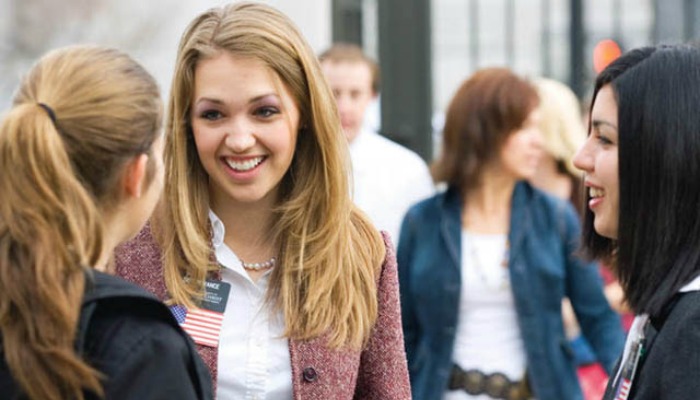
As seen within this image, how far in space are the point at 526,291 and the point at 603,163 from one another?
226cm

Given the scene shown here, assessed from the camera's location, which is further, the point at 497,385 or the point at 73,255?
the point at 497,385

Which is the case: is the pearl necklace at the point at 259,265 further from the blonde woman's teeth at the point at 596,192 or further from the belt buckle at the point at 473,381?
the belt buckle at the point at 473,381

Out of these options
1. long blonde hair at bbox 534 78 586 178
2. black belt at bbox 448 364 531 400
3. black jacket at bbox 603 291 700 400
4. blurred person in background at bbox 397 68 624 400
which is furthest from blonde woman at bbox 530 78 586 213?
black jacket at bbox 603 291 700 400

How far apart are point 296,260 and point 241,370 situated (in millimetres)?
284

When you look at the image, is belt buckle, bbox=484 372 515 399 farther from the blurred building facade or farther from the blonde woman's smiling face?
the blonde woman's smiling face

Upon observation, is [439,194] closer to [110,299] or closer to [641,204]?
[641,204]

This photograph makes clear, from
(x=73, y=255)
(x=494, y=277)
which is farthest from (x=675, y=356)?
(x=494, y=277)

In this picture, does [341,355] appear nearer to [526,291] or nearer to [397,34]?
[526,291]

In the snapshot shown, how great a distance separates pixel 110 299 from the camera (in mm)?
2340

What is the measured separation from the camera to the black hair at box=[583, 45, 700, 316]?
2.85 meters

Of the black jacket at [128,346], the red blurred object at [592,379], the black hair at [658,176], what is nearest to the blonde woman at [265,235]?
the black hair at [658,176]

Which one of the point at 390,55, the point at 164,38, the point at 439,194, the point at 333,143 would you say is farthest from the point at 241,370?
the point at 164,38

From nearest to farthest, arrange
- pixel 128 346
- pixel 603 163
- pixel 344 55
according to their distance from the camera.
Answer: pixel 128 346
pixel 603 163
pixel 344 55

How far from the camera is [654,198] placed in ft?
9.48
